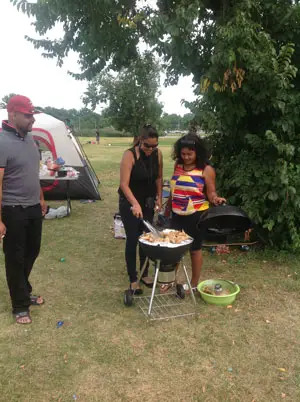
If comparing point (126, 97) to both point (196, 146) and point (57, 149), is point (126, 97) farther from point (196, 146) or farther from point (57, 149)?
point (196, 146)

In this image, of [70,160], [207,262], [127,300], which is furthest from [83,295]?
[70,160]

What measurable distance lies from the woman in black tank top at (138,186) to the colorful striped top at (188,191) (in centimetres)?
21

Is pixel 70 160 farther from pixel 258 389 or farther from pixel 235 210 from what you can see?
pixel 258 389

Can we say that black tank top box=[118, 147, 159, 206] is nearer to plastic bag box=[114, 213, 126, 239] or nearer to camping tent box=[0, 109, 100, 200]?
plastic bag box=[114, 213, 126, 239]

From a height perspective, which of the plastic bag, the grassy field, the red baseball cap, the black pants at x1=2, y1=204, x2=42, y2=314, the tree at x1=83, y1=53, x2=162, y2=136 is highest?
the tree at x1=83, y1=53, x2=162, y2=136

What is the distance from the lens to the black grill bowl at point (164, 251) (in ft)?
9.67

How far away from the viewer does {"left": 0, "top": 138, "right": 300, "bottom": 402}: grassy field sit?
2402mm

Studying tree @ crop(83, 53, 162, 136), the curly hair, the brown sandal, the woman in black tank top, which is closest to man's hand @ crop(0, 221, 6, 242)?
the brown sandal

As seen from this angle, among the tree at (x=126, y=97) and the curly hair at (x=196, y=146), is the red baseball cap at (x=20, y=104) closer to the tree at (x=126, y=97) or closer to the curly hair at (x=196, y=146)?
the curly hair at (x=196, y=146)

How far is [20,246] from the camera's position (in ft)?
9.97

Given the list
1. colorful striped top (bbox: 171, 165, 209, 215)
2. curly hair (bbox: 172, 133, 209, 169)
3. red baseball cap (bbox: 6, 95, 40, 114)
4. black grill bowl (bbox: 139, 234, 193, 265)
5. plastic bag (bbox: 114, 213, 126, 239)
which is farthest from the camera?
plastic bag (bbox: 114, 213, 126, 239)

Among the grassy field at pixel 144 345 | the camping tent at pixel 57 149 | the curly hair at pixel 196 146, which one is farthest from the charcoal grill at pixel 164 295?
the camping tent at pixel 57 149

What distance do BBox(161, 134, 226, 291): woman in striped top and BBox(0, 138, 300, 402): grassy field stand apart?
831mm

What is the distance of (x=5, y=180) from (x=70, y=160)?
5069 mm
